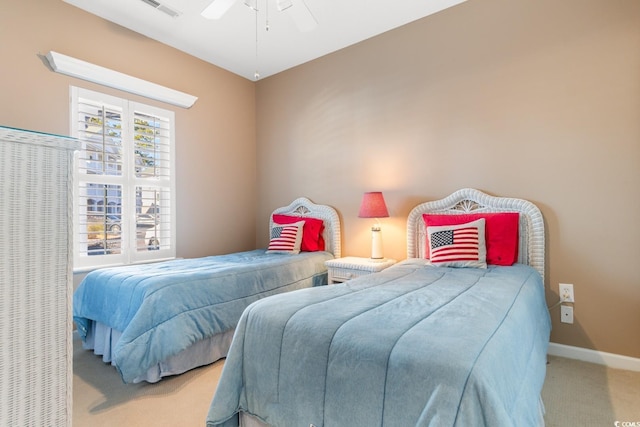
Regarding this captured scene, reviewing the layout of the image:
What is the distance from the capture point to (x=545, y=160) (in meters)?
2.44

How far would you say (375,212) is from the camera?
3031 millimetres

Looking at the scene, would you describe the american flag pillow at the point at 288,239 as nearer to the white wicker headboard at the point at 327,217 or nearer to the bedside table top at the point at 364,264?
the white wicker headboard at the point at 327,217

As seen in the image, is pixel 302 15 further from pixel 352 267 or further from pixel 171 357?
pixel 171 357

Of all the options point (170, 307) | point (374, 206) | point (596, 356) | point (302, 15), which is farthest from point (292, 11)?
point (596, 356)

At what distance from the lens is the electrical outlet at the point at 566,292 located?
7.70ft

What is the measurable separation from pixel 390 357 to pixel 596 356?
216 cm

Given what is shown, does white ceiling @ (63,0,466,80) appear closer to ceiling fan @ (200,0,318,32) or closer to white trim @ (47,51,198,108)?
ceiling fan @ (200,0,318,32)

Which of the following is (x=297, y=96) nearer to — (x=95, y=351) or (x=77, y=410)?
(x=95, y=351)

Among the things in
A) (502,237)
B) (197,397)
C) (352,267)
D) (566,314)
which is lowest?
(197,397)

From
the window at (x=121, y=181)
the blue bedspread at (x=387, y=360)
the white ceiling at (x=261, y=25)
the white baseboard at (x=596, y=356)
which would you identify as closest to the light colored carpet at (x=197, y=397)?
the white baseboard at (x=596, y=356)

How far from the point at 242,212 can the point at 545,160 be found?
3.27 meters

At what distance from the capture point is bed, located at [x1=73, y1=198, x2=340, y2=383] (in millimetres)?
1971

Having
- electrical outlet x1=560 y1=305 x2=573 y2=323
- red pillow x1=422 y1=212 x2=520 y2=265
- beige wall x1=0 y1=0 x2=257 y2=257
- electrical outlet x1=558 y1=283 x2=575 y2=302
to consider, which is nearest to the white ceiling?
beige wall x1=0 y1=0 x2=257 y2=257

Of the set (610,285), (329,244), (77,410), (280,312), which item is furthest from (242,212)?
(610,285)
